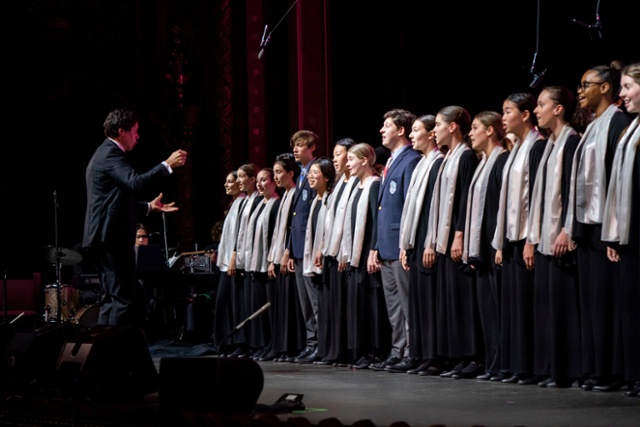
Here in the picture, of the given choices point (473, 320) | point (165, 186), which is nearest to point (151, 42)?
point (165, 186)

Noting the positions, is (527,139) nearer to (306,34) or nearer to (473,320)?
(473,320)

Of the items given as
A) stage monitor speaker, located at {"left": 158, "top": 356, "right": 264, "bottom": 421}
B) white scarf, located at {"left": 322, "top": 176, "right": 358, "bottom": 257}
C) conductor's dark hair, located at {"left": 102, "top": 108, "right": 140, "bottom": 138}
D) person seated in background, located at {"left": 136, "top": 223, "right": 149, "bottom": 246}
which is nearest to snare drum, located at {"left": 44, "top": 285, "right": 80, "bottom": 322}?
person seated in background, located at {"left": 136, "top": 223, "right": 149, "bottom": 246}

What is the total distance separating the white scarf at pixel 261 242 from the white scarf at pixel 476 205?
286 cm

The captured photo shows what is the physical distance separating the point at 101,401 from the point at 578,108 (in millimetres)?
3345

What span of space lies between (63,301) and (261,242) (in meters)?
3.82

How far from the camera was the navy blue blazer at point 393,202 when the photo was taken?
7.26 metres

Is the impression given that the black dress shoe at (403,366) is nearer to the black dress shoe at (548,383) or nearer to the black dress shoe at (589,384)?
the black dress shoe at (548,383)

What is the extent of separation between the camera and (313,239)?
8.29m

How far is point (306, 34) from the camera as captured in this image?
11.0 m

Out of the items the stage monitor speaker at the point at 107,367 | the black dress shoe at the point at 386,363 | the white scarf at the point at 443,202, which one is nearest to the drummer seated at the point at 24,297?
the black dress shoe at the point at 386,363

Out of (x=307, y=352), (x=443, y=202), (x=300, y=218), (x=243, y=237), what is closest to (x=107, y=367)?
(x=443, y=202)

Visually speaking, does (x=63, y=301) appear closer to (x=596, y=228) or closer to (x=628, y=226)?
(x=596, y=228)

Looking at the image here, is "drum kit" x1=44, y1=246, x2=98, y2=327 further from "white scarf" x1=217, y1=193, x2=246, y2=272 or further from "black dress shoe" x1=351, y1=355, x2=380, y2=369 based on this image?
"black dress shoe" x1=351, y1=355, x2=380, y2=369

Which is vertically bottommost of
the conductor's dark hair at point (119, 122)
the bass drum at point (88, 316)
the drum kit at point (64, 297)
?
the bass drum at point (88, 316)
